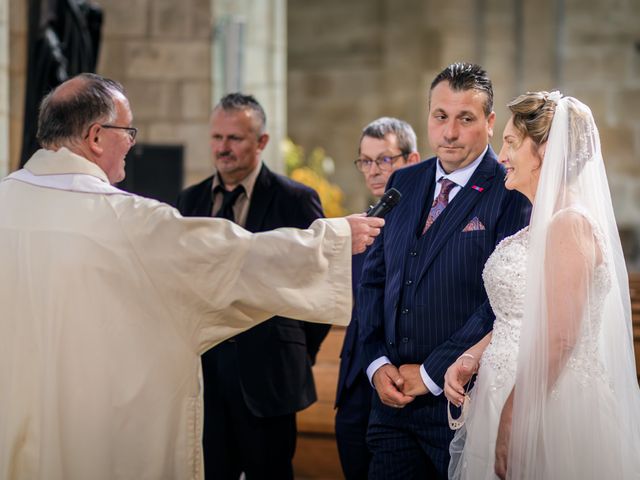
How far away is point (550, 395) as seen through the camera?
8.32 ft

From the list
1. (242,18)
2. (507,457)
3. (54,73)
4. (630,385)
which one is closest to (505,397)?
(507,457)

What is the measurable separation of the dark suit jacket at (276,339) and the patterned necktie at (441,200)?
0.82 m

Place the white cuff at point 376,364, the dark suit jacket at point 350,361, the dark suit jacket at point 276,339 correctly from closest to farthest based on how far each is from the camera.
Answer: the white cuff at point 376,364 → the dark suit jacket at point 350,361 → the dark suit jacket at point 276,339

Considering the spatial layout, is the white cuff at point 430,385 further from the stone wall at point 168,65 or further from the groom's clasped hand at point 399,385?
the stone wall at point 168,65

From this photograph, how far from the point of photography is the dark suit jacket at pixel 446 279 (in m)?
2.87

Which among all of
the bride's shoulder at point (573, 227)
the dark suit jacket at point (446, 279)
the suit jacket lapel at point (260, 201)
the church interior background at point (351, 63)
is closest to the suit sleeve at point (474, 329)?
the dark suit jacket at point (446, 279)

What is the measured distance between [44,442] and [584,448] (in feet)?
4.93

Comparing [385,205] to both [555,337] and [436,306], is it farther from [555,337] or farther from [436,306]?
[555,337]

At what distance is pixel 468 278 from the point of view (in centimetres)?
288

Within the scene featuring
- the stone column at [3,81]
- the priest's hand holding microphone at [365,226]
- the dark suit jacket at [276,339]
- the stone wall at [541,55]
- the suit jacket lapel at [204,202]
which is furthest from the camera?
the stone wall at [541,55]

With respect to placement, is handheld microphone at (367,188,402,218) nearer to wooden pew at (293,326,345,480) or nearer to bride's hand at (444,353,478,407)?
bride's hand at (444,353,478,407)

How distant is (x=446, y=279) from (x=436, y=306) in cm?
9

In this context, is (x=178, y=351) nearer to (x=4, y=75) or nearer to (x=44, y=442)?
(x=44, y=442)

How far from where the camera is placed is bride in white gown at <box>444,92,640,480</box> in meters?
2.50
